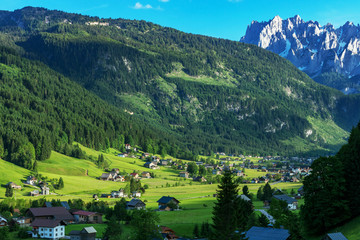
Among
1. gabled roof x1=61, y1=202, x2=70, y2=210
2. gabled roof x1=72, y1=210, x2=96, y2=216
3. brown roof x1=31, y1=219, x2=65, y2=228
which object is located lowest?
gabled roof x1=61, y1=202, x2=70, y2=210

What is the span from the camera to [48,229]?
86375 millimetres

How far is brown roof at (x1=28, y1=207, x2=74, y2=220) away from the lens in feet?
328

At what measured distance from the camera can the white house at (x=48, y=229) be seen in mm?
86125

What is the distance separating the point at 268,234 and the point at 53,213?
61.5 meters

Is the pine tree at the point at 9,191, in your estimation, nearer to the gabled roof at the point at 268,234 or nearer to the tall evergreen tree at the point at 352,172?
the gabled roof at the point at 268,234

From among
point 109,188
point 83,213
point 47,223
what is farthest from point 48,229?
point 109,188

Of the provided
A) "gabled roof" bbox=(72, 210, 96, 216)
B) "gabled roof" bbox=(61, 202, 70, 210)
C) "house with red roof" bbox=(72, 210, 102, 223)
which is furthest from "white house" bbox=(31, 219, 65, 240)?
"gabled roof" bbox=(61, 202, 70, 210)

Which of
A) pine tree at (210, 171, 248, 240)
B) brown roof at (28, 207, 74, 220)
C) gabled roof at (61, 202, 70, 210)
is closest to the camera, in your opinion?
pine tree at (210, 171, 248, 240)

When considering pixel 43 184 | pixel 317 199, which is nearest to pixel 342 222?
pixel 317 199

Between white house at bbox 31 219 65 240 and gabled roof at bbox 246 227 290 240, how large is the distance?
150 feet

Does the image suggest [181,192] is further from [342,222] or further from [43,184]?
[342,222]

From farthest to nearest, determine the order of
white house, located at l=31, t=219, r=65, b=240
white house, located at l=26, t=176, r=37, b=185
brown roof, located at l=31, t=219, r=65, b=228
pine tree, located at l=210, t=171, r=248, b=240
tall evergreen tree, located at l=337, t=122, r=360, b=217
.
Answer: white house, located at l=26, t=176, r=37, b=185
brown roof, located at l=31, t=219, r=65, b=228
white house, located at l=31, t=219, r=65, b=240
tall evergreen tree, located at l=337, t=122, r=360, b=217
pine tree, located at l=210, t=171, r=248, b=240

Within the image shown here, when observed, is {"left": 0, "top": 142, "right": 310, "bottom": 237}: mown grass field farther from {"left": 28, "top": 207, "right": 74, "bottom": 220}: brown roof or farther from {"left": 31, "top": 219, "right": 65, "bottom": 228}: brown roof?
{"left": 31, "top": 219, "right": 65, "bottom": 228}: brown roof

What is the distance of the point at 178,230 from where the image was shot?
87.6 m
